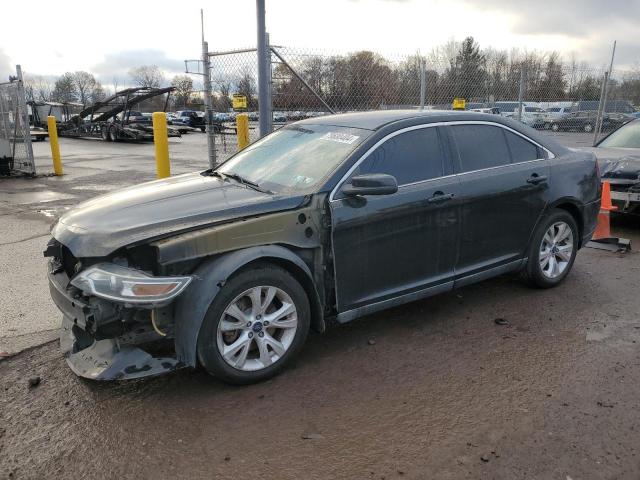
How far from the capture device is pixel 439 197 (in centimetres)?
408

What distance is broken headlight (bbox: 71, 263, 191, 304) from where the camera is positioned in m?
2.96

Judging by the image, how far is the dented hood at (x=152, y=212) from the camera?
3.15 m

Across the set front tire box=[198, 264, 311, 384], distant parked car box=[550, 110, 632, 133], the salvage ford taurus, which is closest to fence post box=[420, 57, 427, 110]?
the salvage ford taurus

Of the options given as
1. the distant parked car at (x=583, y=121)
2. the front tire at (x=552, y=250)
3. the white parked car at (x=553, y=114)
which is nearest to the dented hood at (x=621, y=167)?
the front tire at (x=552, y=250)

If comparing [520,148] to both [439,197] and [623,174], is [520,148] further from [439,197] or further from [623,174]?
[623,174]

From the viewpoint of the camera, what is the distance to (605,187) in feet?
22.1

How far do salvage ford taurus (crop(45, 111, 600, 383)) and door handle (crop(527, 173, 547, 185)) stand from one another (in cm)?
1

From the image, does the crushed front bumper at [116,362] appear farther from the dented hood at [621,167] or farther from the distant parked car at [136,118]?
the distant parked car at [136,118]

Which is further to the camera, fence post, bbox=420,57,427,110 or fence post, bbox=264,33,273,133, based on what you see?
fence post, bbox=420,57,427,110

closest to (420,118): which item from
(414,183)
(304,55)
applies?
(414,183)

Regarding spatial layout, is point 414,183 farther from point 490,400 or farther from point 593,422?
point 593,422

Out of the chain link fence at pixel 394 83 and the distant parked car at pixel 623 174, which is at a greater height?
the chain link fence at pixel 394 83

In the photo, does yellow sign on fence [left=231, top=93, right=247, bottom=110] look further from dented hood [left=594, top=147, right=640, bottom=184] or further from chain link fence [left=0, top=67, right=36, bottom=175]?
chain link fence [left=0, top=67, right=36, bottom=175]

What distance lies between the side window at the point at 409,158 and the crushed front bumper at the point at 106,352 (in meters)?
1.82
